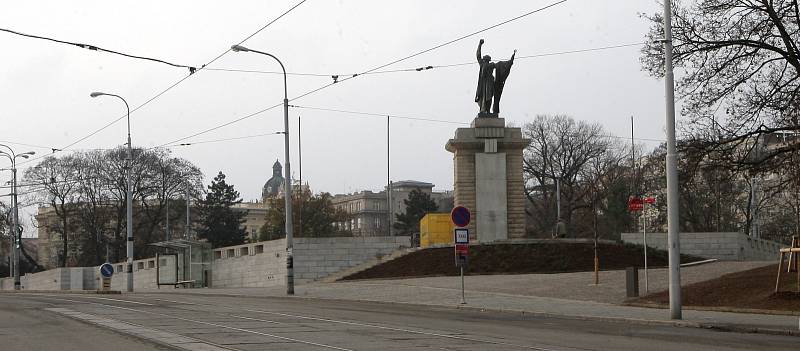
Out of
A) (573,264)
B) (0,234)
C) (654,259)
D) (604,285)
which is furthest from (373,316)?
(0,234)

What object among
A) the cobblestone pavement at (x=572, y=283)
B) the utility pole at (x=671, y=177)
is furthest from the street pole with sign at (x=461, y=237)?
the utility pole at (x=671, y=177)

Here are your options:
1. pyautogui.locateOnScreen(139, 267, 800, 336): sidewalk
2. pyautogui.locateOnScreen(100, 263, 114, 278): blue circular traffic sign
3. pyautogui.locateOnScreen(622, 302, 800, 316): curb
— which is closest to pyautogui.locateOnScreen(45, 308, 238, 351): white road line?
pyautogui.locateOnScreen(139, 267, 800, 336): sidewalk

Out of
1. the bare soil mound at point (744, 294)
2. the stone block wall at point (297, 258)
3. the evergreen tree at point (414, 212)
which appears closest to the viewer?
the bare soil mound at point (744, 294)

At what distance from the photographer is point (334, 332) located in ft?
53.9

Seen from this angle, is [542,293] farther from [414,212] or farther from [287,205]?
[414,212]

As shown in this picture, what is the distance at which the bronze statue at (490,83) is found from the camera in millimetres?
47062

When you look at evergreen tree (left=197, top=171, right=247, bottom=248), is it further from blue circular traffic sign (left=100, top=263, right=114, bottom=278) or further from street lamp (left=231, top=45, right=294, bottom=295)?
street lamp (left=231, top=45, right=294, bottom=295)

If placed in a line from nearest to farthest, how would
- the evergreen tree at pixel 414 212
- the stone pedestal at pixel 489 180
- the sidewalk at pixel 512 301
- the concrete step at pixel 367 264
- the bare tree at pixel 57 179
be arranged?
the sidewalk at pixel 512 301 < the concrete step at pixel 367 264 < the stone pedestal at pixel 489 180 < the bare tree at pixel 57 179 < the evergreen tree at pixel 414 212

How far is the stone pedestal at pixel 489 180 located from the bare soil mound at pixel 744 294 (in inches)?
758

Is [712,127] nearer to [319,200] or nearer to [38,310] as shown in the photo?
[38,310]

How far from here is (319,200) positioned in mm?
84625

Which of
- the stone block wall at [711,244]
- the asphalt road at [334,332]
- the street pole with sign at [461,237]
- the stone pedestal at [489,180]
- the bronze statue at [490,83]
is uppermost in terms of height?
the bronze statue at [490,83]

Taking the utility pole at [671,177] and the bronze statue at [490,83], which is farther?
the bronze statue at [490,83]

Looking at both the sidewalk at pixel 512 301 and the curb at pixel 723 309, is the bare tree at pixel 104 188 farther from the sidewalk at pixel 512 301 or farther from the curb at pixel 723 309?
the curb at pixel 723 309
